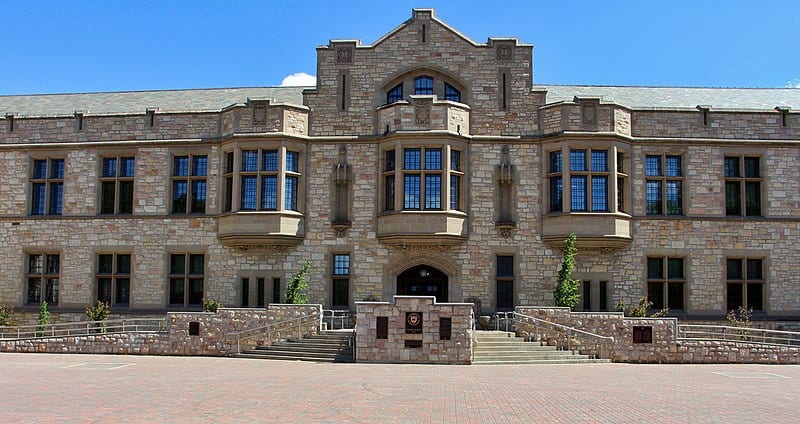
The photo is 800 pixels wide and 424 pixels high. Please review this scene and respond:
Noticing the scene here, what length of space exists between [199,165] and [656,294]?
17553 mm

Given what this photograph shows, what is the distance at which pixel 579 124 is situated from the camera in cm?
2781

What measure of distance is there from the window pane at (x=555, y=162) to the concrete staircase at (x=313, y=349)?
31.6 ft

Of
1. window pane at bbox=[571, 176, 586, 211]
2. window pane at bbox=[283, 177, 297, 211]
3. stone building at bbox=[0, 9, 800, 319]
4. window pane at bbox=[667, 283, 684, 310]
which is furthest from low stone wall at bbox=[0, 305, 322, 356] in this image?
window pane at bbox=[667, 283, 684, 310]

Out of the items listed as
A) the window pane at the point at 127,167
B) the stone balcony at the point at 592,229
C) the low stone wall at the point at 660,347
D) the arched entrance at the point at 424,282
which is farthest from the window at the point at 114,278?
the low stone wall at the point at 660,347

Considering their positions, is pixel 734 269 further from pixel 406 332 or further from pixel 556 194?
pixel 406 332

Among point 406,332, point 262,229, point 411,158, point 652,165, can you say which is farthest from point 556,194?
point 262,229

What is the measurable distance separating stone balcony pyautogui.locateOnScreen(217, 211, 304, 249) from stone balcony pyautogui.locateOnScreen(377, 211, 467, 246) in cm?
330

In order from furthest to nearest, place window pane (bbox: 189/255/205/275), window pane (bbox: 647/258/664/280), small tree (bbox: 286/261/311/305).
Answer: window pane (bbox: 189/255/205/275) < window pane (bbox: 647/258/664/280) < small tree (bbox: 286/261/311/305)

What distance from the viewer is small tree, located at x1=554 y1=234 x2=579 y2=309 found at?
2612 centimetres

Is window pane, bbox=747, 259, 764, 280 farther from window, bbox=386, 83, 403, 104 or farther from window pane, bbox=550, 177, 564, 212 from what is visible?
window, bbox=386, 83, 403, 104

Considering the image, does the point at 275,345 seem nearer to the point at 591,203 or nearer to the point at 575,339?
the point at 575,339

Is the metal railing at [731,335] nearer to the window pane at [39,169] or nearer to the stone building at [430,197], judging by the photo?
the stone building at [430,197]

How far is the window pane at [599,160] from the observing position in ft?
91.2

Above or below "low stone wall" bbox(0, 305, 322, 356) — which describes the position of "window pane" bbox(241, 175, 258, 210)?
above
